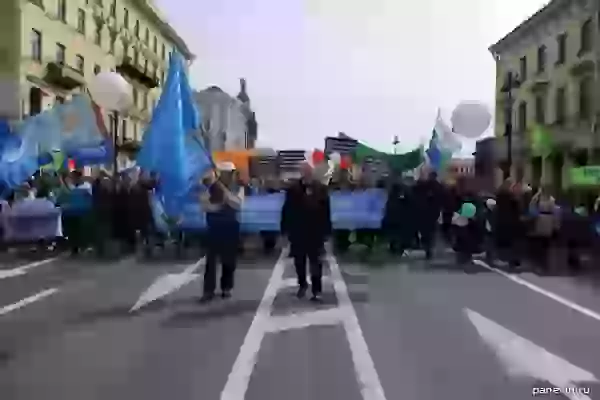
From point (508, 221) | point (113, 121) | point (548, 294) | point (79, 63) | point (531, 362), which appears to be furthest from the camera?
point (79, 63)

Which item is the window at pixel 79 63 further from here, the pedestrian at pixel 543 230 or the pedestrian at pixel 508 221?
the pedestrian at pixel 543 230

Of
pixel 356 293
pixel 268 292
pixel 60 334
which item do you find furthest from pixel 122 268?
pixel 60 334

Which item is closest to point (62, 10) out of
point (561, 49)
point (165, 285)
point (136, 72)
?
point (136, 72)

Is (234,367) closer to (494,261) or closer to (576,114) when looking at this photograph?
(494,261)

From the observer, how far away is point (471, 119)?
58.2 ft

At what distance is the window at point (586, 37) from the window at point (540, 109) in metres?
5.65

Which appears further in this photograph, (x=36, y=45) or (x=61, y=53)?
(x=61, y=53)

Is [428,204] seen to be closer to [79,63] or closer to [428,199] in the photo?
[428,199]

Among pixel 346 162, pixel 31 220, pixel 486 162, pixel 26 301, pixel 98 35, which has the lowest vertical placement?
pixel 26 301

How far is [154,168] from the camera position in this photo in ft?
55.0

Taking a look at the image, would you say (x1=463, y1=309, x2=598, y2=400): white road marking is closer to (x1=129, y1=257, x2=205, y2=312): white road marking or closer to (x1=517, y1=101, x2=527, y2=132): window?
(x1=129, y1=257, x2=205, y2=312): white road marking

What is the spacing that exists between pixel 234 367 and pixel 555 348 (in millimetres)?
2999

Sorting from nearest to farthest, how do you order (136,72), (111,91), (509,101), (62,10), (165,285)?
(165,285)
(111,91)
(509,101)
(62,10)
(136,72)

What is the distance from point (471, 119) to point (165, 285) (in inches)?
Answer: 319
